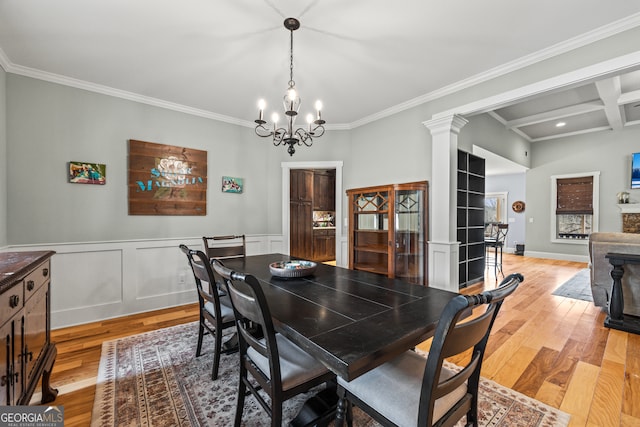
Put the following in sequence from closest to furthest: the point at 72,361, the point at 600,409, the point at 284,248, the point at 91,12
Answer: the point at 600,409 < the point at 91,12 < the point at 72,361 < the point at 284,248

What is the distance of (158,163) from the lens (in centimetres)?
346

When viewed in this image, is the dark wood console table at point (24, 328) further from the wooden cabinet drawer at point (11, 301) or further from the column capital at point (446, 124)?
the column capital at point (446, 124)

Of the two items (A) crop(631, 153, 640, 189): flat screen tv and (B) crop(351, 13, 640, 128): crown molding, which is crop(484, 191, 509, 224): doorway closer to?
(A) crop(631, 153, 640, 189): flat screen tv

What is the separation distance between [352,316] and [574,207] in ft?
25.7

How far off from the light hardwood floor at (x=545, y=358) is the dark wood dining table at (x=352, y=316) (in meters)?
1.13

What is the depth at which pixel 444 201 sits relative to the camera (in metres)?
3.33

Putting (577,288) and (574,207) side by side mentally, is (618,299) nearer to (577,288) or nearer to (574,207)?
(577,288)

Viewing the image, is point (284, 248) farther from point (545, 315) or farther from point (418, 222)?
point (545, 315)

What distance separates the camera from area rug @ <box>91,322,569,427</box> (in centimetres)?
159

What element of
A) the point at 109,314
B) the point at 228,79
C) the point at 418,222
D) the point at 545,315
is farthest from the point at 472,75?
the point at 109,314

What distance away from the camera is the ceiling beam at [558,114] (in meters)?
4.57

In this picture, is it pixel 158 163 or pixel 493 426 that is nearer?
pixel 493 426

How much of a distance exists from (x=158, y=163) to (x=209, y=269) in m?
2.36

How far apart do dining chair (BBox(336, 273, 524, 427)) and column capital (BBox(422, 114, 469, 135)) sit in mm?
2598
